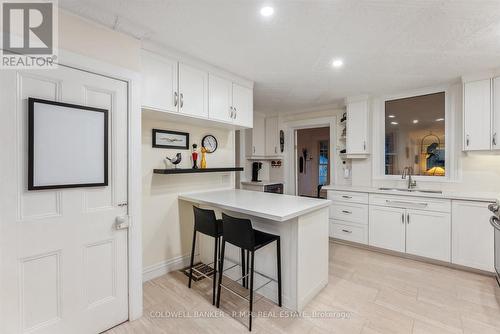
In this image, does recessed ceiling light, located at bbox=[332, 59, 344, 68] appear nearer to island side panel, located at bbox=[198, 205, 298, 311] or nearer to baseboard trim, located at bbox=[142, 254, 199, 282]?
island side panel, located at bbox=[198, 205, 298, 311]

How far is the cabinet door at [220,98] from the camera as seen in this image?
271 cm

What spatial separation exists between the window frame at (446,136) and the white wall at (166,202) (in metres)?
2.70

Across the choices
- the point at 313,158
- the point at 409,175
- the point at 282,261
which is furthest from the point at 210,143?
the point at 313,158

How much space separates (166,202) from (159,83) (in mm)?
1332

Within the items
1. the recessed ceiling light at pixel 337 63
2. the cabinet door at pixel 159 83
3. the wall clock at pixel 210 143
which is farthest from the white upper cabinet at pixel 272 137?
the cabinet door at pixel 159 83

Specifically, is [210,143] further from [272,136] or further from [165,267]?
[272,136]

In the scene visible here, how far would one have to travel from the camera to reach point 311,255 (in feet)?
7.04

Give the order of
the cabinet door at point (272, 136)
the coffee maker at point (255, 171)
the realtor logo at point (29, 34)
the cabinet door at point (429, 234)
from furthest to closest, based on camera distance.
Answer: the cabinet door at point (272, 136) → the coffee maker at point (255, 171) → the cabinet door at point (429, 234) → the realtor logo at point (29, 34)

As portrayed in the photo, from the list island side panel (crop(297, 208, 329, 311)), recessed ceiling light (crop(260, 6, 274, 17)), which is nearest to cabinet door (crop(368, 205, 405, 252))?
island side panel (crop(297, 208, 329, 311))

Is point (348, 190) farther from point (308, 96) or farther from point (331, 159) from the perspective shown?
point (308, 96)

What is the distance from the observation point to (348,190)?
3.58m

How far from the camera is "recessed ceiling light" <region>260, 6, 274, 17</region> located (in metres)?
1.66

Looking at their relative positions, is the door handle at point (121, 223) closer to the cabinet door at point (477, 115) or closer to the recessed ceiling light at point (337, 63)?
the recessed ceiling light at point (337, 63)

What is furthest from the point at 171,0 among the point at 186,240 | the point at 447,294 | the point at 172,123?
the point at 447,294
